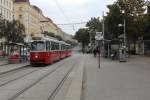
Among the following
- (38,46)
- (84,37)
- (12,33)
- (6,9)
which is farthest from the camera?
(84,37)

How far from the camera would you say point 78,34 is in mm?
157375

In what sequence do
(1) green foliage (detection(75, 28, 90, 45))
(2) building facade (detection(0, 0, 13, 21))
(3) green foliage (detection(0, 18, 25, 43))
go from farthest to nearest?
(1) green foliage (detection(75, 28, 90, 45))
(2) building facade (detection(0, 0, 13, 21))
(3) green foliage (detection(0, 18, 25, 43))

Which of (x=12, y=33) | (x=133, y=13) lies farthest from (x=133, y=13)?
(x=12, y=33)

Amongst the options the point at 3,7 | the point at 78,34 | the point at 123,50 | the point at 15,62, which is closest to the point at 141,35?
the point at 123,50

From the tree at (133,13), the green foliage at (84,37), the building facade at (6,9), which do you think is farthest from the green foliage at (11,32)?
the green foliage at (84,37)

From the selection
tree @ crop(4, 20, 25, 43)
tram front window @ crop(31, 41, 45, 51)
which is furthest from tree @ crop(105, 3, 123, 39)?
tram front window @ crop(31, 41, 45, 51)

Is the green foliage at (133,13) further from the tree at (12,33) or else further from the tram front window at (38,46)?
the tram front window at (38,46)

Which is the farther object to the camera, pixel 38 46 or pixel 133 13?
pixel 133 13

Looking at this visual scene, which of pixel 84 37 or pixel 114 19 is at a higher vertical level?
pixel 114 19

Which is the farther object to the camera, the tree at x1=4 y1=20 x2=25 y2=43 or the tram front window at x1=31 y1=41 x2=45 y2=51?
the tree at x1=4 y1=20 x2=25 y2=43

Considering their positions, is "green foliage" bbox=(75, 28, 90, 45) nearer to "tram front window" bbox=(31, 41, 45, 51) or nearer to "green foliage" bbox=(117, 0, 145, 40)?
"green foliage" bbox=(117, 0, 145, 40)

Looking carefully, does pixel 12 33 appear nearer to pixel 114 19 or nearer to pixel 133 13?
pixel 114 19

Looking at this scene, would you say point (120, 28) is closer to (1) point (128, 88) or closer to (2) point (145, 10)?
(2) point (145, 10)

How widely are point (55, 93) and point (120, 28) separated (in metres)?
46.0
